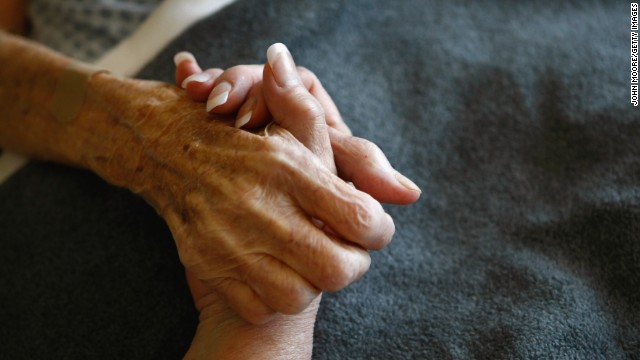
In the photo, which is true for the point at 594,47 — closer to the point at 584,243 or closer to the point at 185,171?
the point at 584,243

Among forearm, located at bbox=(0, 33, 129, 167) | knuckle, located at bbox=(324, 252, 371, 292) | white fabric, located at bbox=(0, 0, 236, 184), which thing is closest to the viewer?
Result: knuckle, located at bbox=(324, 252, 371, 292)

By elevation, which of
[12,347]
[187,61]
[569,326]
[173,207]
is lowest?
[12,347]

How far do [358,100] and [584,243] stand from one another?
0.51 metres

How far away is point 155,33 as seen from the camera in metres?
1.20

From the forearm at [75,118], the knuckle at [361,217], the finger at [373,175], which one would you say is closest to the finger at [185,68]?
the forearm at [75,118]

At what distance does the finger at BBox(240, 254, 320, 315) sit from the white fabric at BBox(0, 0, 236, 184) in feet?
2.19

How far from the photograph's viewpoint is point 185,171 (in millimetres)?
810

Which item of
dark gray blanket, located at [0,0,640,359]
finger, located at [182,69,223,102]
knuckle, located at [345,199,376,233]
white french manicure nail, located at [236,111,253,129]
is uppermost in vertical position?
finger, located at [182,69,223,102]

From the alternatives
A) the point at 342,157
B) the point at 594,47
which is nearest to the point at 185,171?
the point at 342,157

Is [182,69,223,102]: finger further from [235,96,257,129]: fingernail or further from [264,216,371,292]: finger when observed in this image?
[264,216,371,292]: finger

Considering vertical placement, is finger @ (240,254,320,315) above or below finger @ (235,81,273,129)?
below

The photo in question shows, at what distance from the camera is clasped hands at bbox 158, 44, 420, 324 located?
0.69 meters

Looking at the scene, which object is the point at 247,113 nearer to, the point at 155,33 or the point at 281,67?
the point at 281,67

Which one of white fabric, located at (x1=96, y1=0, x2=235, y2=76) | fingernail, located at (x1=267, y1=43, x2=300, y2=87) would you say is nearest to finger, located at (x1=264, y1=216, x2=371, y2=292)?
fingernail, located at (x1=267, y1=43, x2=300, y2=87)
